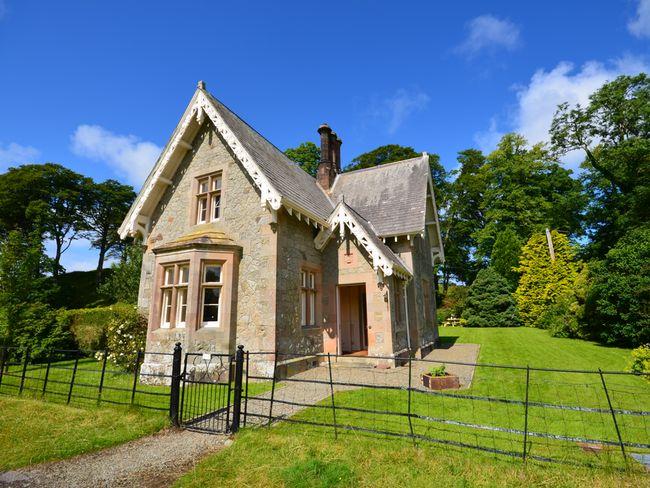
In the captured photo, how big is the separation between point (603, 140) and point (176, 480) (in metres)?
36.1

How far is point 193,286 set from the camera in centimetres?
1050

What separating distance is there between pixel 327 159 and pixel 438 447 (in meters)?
16.2

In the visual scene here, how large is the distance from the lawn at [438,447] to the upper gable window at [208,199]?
25.8 ft

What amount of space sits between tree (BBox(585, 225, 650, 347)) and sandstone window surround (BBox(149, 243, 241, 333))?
16379 mm

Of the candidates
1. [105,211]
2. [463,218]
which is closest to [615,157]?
[463,218]

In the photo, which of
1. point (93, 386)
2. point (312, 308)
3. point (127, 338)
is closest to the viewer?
point (93, 386)

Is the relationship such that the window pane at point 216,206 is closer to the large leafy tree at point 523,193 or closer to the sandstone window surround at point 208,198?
the sandstone window surround at point 208,198

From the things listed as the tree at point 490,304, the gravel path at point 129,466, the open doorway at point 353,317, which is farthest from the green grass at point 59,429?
the tree at point 490,304

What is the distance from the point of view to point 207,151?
1303 centimetres

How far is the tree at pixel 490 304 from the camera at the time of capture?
2835cm

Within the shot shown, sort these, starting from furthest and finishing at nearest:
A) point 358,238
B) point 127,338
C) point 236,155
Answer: point 358,238 → point 127,338 → point 236,155

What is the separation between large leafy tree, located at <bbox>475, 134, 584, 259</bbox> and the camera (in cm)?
3489

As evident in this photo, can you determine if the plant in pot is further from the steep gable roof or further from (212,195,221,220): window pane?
(212,195,221,220): window pane

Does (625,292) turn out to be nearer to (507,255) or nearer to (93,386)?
(507,255)
